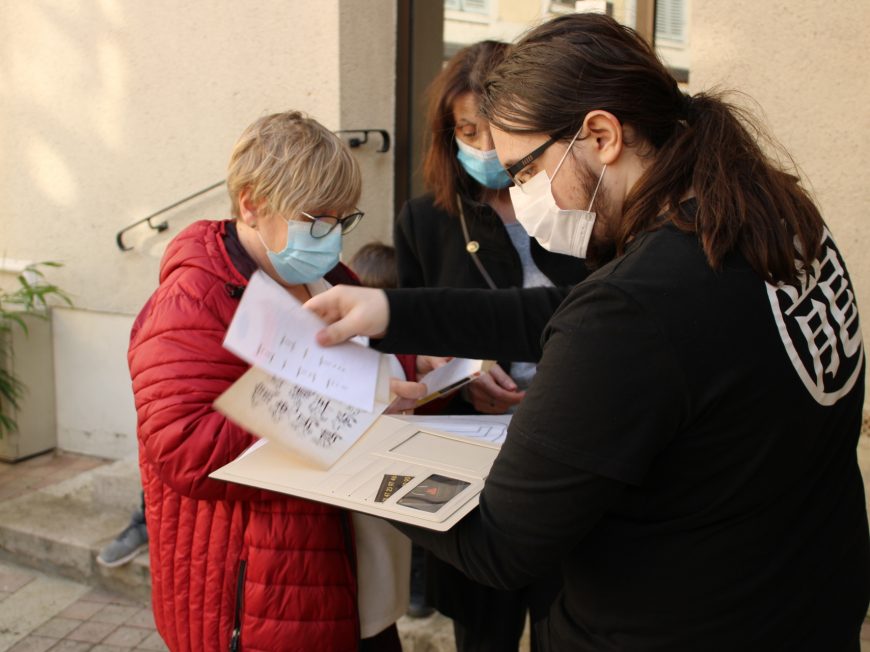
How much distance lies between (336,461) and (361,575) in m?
0.72

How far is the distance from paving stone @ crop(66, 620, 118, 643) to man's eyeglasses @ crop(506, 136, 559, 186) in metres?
2.97

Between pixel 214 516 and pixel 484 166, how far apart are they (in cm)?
122

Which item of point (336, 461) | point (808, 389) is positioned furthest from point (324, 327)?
point (808, 389)

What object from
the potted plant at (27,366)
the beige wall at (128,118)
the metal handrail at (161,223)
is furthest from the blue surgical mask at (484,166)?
the potted plant at (27,366)

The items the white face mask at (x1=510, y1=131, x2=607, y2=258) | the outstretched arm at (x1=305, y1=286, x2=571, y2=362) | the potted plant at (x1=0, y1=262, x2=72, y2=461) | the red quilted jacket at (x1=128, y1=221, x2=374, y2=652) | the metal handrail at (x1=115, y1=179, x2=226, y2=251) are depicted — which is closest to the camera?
the white face mask at (x1=510, y1=131, x2=607, y2=258)

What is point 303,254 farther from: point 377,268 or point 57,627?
point 57,627

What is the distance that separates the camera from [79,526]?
4.19 meters

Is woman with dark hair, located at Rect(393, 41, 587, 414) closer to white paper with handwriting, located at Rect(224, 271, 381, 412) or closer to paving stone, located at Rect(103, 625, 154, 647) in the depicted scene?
white paper with handwriting, located at Rect(224, 271, 381, 412)

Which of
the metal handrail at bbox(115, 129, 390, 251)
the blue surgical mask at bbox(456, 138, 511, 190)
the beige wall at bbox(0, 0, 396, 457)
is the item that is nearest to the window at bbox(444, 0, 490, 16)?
the beige wall at bbox(0, 0, 396, 457)

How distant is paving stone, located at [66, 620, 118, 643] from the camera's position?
11.7 ft

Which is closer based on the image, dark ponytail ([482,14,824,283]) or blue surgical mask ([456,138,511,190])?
dark ponytail ([482,14,824,283])

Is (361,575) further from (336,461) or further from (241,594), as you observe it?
(336,461)

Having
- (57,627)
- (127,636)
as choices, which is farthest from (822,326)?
(57,627)

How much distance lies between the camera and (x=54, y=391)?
5.15m
